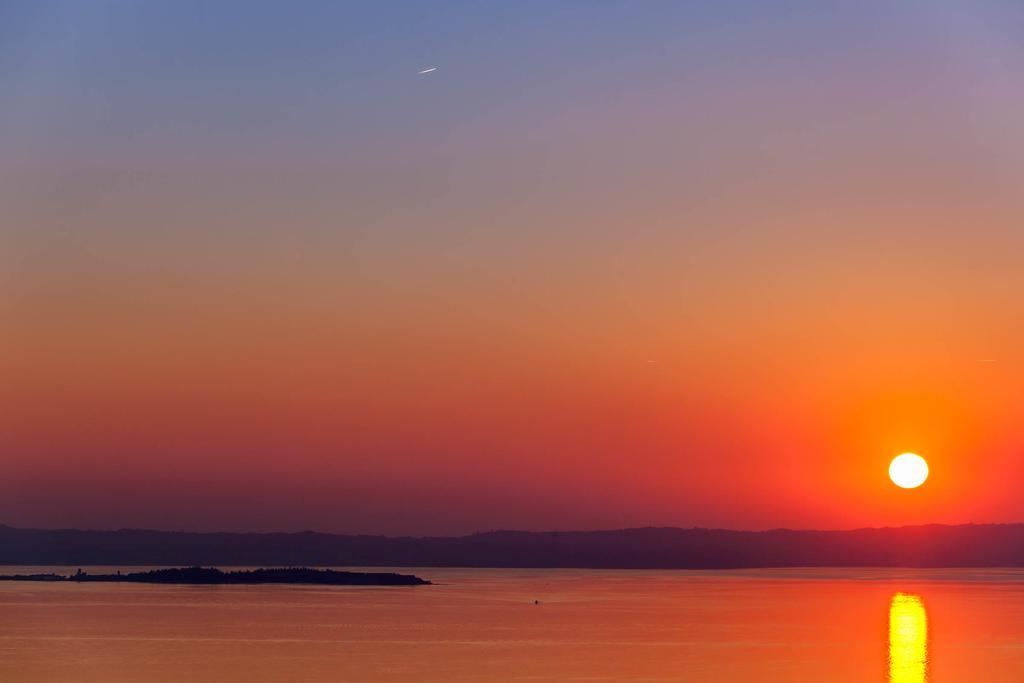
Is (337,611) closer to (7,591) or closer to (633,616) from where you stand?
(633,616)

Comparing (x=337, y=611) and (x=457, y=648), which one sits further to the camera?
(x=337, y=611)

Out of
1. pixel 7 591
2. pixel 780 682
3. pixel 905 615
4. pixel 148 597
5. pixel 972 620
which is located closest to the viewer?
pixel 780 682

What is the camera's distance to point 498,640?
66312mm

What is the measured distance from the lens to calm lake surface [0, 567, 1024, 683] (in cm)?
5156

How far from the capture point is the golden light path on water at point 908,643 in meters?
52.9

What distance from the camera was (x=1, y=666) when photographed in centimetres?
5247

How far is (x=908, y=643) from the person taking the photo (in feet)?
224

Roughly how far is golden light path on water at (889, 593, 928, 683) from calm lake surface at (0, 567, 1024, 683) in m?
0.11

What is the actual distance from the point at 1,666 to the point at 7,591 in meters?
76.5

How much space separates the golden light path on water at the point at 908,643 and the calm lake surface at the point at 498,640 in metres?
0.11

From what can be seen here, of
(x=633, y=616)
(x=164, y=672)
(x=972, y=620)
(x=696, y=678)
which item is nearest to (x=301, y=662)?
(x=164, y=672)

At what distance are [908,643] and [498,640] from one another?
19550 millimetres

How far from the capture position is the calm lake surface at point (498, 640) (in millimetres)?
51562

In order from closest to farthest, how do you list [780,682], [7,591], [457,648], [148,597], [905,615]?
1. [780,682]
2. [457,648]
3. [905,615]
4. [148,597]
5. [7,591]
